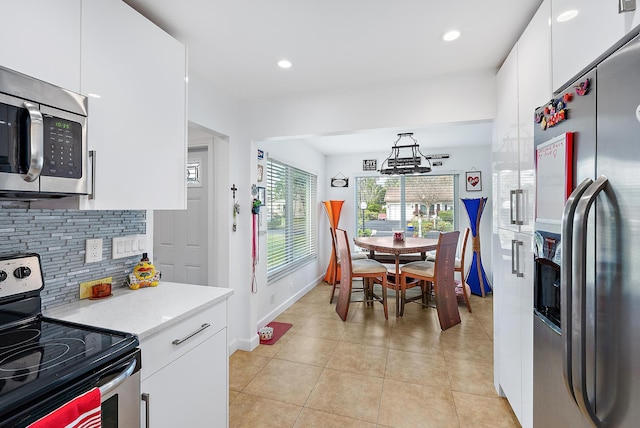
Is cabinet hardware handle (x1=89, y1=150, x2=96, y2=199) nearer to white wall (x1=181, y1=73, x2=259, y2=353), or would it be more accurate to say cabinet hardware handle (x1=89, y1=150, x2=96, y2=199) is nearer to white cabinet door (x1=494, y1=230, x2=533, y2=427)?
white wall (x1=181, y1=73, x2=259, y2=353)

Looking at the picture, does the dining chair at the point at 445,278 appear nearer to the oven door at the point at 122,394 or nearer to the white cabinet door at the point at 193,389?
the white cabinet door at the point at 193,389

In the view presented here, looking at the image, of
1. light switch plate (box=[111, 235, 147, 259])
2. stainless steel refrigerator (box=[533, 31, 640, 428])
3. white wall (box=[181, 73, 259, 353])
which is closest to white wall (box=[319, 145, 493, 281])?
white wall (box=[181, 73, 259, 353])

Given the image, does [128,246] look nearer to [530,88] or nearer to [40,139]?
[40,139]

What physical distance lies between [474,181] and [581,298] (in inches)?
185

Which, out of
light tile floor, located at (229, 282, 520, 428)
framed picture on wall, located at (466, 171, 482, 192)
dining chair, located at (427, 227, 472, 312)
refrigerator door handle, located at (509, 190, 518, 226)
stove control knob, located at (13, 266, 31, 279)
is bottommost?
light tile floor, located at (229, 282, 520, 428)

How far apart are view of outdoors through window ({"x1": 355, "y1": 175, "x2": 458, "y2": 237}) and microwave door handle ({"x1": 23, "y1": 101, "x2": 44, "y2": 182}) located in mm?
5077

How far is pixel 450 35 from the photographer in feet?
5.95

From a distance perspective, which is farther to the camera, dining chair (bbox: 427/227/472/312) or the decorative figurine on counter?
dining chair (bbox: 427/227/472/312)

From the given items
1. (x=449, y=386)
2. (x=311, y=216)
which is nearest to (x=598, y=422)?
(x=449, y=386)

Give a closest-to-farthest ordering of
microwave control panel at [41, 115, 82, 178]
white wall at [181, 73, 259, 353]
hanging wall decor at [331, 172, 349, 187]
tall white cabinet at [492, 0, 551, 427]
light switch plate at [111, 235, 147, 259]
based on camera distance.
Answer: microwave control panel at [41, 115, 82, 178], tall white cabinet at [492, 0, 551, 427], light switch plate at [111, 235, 147, 259], white wall at [181, 73, 259, 353], hanging wall decor at [331, 172, 349, 187]

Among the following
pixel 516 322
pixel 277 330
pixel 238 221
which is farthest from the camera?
pixel 277 330

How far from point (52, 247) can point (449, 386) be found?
2.69 m

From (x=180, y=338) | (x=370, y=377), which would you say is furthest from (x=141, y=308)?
(x=370, y=377)

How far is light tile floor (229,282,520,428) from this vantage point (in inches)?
77.3
